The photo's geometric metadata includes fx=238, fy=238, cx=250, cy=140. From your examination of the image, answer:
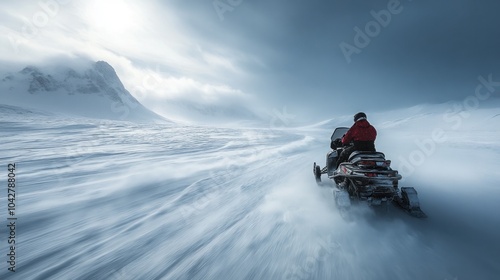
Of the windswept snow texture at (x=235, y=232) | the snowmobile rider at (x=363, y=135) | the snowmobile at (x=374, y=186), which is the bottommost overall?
the windswept snow texture at (x=235, y=232)

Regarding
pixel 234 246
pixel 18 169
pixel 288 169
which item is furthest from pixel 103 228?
pixel 288 169

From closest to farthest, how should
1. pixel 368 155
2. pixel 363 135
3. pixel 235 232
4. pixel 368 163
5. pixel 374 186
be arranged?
pixel 235 232 → pixel 374 186 → pixel 368 163 → pixel 368 155 → pixel 363 135

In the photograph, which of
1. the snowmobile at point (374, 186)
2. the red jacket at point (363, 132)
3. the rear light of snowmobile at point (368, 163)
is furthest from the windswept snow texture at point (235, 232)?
the red jacket at point (363, 132)

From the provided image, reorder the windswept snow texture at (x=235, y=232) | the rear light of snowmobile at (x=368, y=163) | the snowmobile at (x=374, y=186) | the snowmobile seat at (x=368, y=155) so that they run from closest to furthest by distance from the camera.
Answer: the windswept snow texture at (x=235, y=232)
the snowmobile at (x=374, y=186)
the rear light of snowmobile at (x=368, y=163)
the snowmobile seat at (x=368, y=155)

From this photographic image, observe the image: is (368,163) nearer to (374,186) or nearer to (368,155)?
(368,155)

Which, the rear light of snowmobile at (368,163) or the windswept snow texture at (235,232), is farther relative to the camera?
the rear light of snowmobile at (368,163)

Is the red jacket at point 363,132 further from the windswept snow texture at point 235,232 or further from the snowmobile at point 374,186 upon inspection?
the windswept snow texture at point 235,232

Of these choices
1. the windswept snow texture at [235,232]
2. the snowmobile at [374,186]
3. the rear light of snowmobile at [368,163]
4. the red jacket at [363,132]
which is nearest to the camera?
the windswept snow texture at [235,232]

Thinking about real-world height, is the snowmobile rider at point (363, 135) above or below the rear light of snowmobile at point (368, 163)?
above

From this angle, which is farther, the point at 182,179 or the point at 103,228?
the point at 182,179

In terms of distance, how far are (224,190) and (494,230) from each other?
5.32 m

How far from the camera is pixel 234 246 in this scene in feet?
11.1

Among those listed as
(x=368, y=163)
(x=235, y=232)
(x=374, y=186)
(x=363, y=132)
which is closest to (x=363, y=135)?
(x=363, y=132)

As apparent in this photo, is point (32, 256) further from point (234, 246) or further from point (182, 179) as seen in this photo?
point (182, 179)
